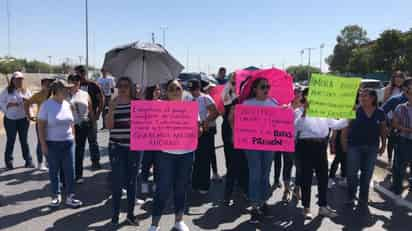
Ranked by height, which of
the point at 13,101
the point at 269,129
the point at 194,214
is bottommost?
the point at 194,214

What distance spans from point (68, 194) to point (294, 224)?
3.00m

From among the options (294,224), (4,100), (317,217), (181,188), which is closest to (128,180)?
(181,188)

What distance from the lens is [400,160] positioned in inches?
231

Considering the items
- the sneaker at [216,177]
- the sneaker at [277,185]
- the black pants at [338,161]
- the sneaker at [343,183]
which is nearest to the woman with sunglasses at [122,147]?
the sneaker at [216,177]

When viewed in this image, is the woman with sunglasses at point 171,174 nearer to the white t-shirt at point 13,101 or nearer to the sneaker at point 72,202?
the sneaker at point 72,202

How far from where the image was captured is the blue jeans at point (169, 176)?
166 inches

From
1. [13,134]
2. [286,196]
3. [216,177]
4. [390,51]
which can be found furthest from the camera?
[390,51]

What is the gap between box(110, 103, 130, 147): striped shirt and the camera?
4.42m

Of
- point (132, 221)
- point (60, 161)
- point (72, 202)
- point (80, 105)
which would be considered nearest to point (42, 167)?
point (80, 105)

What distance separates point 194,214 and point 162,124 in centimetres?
144

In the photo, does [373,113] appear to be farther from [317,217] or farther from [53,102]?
[53,102]

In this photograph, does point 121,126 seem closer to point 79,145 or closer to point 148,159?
point 148,159

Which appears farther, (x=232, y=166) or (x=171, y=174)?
(x=232, y=166)

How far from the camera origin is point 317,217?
4.97 meters
